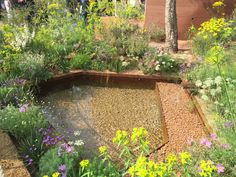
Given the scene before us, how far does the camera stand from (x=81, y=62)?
19.6 ft

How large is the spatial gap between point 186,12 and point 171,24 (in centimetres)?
123

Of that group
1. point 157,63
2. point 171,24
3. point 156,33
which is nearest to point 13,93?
point 157,63

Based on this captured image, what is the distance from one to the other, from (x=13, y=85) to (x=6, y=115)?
995 mm

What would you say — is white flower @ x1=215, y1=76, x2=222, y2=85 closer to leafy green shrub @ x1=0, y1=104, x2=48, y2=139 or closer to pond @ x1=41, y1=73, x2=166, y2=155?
pond @ x1=41, y1=73, x2=166, y2=155

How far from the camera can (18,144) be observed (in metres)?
3.92

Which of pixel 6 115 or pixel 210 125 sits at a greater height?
pixel 6 115

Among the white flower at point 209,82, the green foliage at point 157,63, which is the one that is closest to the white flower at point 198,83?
the white flower at point 209,82

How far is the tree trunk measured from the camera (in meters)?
6.57

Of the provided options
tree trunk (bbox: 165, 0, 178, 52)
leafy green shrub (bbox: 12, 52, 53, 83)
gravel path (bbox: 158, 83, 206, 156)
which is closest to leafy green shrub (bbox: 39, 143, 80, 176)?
gravel path (bbox: 158, 83, 206, 156)

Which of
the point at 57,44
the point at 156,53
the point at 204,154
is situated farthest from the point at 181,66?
the point at 204,154

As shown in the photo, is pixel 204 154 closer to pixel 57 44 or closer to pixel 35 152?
pixel 35 152

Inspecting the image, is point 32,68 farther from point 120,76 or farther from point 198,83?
point 198,83

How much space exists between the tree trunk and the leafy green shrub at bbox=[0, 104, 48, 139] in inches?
144

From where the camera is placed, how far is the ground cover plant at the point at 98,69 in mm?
3158
